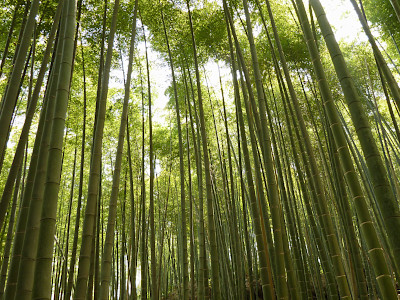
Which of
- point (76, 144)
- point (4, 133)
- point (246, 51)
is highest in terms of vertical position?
point (246, 51)

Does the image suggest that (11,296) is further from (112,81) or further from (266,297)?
(112,81)

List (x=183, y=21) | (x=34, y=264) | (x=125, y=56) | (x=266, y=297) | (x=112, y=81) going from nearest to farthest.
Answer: (x=34, y=264)
(x=266, y=297)
(x=183, y=21)
(x=125, y=56)
(x=112, y=81)

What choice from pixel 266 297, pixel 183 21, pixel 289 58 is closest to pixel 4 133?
pixel 266 297

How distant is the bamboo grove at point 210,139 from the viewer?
63.8 inches

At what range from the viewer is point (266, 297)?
7.32 ft

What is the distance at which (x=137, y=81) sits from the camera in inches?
237

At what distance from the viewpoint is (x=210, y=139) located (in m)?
6.69

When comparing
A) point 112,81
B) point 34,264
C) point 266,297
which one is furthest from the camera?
point 112,81

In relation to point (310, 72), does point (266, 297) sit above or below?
below

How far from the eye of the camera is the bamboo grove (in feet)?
5.32

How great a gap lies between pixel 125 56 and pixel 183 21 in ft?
4.07

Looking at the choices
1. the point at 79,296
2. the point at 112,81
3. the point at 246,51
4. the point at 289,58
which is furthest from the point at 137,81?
the point at 79,296

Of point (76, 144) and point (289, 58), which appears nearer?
point (289, 58)

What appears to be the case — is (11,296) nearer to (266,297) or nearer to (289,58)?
(266,297)
